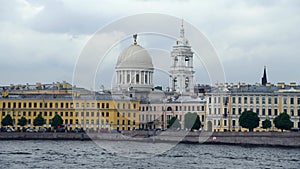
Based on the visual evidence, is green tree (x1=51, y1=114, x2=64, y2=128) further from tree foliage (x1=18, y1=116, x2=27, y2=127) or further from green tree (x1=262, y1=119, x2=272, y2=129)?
green tree (x1=262, y1=119, x2=272, y2=129)

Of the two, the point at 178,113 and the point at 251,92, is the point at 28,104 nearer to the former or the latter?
the point at 178,113

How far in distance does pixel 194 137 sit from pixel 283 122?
816 centimetres

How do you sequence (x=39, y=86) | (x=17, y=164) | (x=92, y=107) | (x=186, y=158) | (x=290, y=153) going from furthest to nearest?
(x=39, y=86)
(x=92, y=107)
(x=290, y=153)
(x=186, y=158)
(x=17, y=164)

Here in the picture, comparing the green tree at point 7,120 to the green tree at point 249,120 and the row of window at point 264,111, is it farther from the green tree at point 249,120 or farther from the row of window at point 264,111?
the green tree at point 249,120

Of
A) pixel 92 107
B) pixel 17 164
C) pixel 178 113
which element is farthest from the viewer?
pixel 178 113

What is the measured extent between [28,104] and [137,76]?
1760 cm

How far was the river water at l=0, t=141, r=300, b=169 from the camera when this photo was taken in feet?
128

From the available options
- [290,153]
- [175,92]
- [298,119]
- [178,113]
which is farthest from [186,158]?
[175,92]

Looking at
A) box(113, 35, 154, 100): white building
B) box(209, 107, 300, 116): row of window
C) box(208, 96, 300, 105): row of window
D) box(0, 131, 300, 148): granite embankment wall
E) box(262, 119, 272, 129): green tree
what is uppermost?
box(113, 35, 154, 100): white building

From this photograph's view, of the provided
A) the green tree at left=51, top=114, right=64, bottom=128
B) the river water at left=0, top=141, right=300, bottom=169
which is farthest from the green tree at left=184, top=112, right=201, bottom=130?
the river water at left=0, top=141, right=300, bottom=169

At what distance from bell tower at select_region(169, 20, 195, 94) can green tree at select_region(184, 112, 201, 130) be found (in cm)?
1501

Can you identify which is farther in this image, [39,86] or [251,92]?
[39,86]

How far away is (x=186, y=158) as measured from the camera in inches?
1713

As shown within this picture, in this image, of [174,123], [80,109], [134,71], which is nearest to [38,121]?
[80,109]
